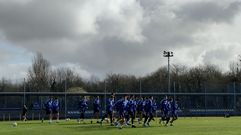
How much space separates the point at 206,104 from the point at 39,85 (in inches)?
827

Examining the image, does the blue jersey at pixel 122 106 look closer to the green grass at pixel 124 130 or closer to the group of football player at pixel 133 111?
the group of football player at pixel 133 111

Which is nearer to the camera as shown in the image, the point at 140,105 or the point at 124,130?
the point at 124,130

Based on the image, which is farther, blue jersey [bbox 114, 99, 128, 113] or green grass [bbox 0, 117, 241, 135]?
blue jersey [bbox 114, 99, 128, 113]

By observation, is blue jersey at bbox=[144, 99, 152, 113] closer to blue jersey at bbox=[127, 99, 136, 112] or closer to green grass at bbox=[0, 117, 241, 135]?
blue jersey at bbox=[127, 99, 136, 112]

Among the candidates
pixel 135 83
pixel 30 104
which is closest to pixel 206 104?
pixel 135 83

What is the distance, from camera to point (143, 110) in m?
34.5

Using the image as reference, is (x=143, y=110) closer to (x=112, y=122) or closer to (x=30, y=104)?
(x=112, y=122)

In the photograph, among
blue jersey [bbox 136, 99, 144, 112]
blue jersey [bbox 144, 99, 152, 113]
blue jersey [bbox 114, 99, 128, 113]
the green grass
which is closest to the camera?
the green grass

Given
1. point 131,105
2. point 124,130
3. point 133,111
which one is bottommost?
point 124,130

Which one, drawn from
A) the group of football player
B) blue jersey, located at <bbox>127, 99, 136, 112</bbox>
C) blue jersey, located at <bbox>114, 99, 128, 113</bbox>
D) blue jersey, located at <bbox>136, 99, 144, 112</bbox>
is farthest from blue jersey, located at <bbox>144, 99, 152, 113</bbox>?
blue jersey, located at <bbox>114, 99, 128, 113</bbox>

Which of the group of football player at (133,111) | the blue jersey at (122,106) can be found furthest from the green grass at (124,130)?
the blue jersey at (122,106)

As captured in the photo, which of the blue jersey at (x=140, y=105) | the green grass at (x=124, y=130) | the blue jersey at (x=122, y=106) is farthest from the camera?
the blue jersey at (x=140, y=105)

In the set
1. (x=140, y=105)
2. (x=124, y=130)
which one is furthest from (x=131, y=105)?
(x=124, y=130)

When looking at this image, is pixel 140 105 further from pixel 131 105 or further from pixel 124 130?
pixel 124 130
